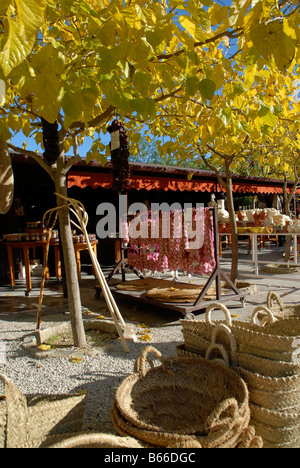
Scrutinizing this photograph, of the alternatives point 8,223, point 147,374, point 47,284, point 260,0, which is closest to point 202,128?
point 260,0

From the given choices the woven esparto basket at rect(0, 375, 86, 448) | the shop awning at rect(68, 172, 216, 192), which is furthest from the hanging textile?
the woven esparto basket at rect(0, 375, 86, 448)

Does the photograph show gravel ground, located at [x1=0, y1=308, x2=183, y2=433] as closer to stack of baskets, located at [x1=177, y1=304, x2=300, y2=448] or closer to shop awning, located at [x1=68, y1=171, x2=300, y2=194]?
stack of baskets, located at [x1=177, y1=304, x2=300, y2=448]

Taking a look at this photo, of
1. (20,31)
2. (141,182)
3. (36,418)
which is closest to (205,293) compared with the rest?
(36,418)

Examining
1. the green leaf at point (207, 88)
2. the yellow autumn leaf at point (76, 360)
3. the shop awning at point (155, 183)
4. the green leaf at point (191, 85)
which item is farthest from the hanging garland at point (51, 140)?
the shop awning at point (155, 183)

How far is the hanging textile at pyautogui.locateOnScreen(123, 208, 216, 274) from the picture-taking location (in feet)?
16.3

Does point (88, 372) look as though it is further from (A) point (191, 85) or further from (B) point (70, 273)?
(A) point (191, 85)

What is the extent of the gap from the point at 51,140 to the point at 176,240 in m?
2.49

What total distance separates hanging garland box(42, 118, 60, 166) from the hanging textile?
2.20 m

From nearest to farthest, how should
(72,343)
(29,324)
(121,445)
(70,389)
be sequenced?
(121,445), (70,389), (72,343), (29,324)

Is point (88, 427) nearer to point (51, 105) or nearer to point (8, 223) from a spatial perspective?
point (51, 105)

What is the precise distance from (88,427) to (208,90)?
8.18 ft

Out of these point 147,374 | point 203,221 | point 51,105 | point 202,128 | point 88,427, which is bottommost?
point 88,427

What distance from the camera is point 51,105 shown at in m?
1.83

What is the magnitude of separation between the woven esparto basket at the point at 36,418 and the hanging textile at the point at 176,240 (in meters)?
3.18
